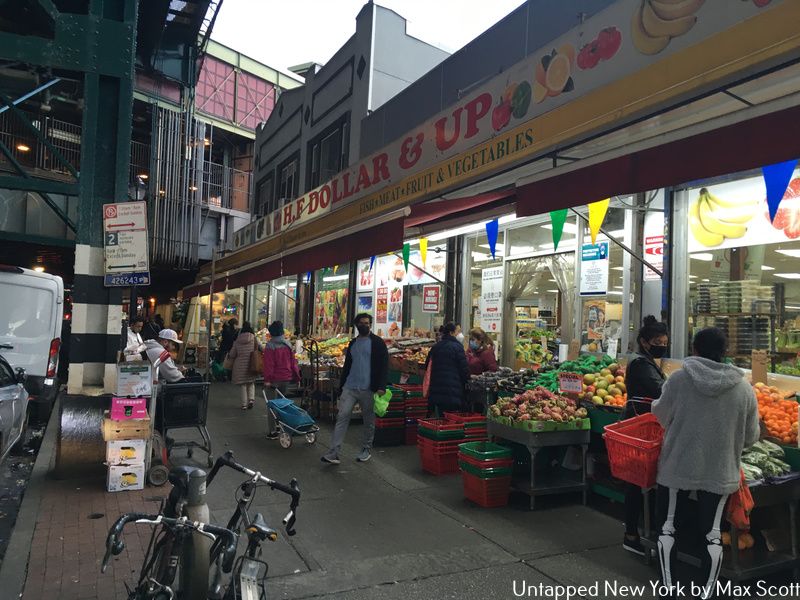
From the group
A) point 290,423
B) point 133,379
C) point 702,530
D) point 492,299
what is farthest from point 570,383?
point 492,299

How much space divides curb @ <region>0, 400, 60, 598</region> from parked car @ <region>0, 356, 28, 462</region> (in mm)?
445

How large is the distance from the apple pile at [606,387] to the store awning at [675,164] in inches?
88.5

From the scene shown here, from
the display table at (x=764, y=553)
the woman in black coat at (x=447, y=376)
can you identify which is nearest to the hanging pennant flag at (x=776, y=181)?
the display table at (x=764, y=553)

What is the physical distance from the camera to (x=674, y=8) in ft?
12.3

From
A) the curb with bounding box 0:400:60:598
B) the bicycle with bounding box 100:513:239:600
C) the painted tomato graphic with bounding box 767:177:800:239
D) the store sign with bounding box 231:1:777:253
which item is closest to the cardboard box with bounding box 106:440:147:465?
the curb with bounding box 0:400:60:598

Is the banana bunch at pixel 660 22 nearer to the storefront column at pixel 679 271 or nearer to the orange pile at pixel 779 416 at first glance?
the orange pile at pixel 779 416

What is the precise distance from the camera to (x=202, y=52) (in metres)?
24.9

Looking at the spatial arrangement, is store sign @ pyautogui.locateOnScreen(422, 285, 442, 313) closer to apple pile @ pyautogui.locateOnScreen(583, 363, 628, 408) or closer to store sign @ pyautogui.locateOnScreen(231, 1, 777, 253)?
store sign @ pyautogui.locateOnScreen(231, 1, 777, 253)

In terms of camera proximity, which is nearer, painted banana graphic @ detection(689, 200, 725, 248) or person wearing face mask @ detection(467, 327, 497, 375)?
painted banana graphic @ detection(689, 200, 725, 248)

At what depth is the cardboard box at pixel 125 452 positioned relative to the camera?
5.97 meters

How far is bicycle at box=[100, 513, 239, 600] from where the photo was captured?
2.59m

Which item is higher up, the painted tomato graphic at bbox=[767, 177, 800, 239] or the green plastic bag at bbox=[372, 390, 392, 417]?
the painted tomato graphic at bbox=[767, 177, 800, 239]

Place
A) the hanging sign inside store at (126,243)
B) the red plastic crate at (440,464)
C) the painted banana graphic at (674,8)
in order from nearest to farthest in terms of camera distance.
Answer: the painted banana graphic at (674,8) < the hanging sign inside store at (126,243) < the red plastic crate at (440,464)

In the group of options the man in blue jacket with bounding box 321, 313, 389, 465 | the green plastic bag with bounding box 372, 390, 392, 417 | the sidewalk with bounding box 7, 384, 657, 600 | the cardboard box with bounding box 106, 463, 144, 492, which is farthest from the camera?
the green plastic bag with bounding box 372, 390, 392, 417
